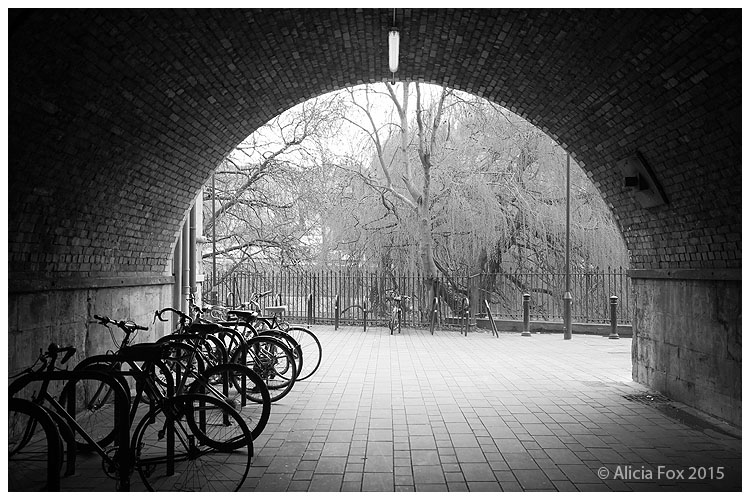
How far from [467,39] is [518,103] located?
1.93 meters

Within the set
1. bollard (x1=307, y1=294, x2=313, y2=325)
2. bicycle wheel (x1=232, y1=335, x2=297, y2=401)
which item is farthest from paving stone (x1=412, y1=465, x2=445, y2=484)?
bollard (x1=307, y1=294, x2=313, y2=325)

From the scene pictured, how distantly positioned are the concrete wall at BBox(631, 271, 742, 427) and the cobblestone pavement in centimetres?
26

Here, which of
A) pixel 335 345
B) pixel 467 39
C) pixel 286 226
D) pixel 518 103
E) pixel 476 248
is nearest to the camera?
pixel 467 39

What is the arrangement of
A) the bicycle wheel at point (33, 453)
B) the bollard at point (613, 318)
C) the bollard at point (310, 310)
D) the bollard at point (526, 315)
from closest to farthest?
1. the bicycle wheel at point (33, 453)
2. the bollard at point (613, 318)
3. the bollard at point (526, 315)
4. the bollard at point (310, 310)

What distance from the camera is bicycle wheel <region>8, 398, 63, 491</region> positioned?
3.75 m

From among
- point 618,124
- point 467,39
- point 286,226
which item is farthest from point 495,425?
point 286,226

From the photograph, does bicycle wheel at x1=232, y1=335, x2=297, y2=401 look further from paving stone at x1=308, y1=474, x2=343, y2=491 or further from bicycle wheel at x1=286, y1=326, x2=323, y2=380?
paving stone at x1=308, y1=474, x2=343, y2=491

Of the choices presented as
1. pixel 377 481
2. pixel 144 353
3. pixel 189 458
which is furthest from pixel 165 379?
pixel 377 481

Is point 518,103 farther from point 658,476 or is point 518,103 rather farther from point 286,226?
point 286,226

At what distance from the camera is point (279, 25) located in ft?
22.8

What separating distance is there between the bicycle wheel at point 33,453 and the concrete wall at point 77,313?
2.54ft

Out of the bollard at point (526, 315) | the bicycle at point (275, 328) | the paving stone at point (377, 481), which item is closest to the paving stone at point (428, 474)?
the paving stone at point (377, 481)

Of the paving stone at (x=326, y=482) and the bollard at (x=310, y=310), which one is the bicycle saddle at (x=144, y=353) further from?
the bollard at (x=310, y=310)

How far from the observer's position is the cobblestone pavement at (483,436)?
15.8ft
